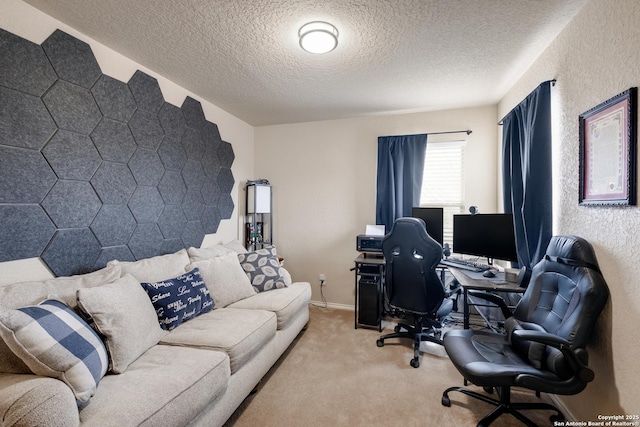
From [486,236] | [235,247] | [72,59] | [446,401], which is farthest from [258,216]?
[446,401]

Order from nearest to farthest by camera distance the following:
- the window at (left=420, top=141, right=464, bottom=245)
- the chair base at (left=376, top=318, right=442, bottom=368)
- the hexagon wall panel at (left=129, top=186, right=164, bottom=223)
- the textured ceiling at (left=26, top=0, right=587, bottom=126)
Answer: the textured ceiling at (left=26, top=0, right=587, bottom=126)
the hexagon wall panel at (left=129, top=186, right=164, bottom=223)
the chair base at (left=376, top=318, right=442, bottom=368)
the window at (left=420, top=141, right=464, bottom=245)

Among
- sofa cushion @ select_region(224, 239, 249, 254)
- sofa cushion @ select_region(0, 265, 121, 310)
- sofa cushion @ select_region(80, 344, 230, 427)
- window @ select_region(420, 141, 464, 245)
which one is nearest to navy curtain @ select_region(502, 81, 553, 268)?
window @ select_region(420, 141, 464, 245)

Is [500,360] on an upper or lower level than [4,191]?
lower

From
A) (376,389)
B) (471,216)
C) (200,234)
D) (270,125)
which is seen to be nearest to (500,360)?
(376,389)

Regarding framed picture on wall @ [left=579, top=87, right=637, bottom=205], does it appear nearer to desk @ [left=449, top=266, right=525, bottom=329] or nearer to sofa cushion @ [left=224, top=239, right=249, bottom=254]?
desk @ [left=449, top=266, right=525, bottom=329]

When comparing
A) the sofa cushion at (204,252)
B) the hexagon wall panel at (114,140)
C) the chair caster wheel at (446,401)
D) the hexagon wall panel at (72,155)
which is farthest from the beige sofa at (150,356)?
the chair caster wheel at (446,401)

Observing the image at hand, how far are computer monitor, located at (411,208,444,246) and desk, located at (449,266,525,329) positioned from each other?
0.70 metres

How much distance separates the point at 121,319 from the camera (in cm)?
146

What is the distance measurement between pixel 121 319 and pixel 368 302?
7.40 feet

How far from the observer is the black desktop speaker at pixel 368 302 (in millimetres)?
2984

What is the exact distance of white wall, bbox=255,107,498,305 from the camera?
3.54 metres

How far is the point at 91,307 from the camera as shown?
1.40 meters

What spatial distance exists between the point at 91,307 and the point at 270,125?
310 cm

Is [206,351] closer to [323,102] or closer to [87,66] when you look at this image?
[87,66]
